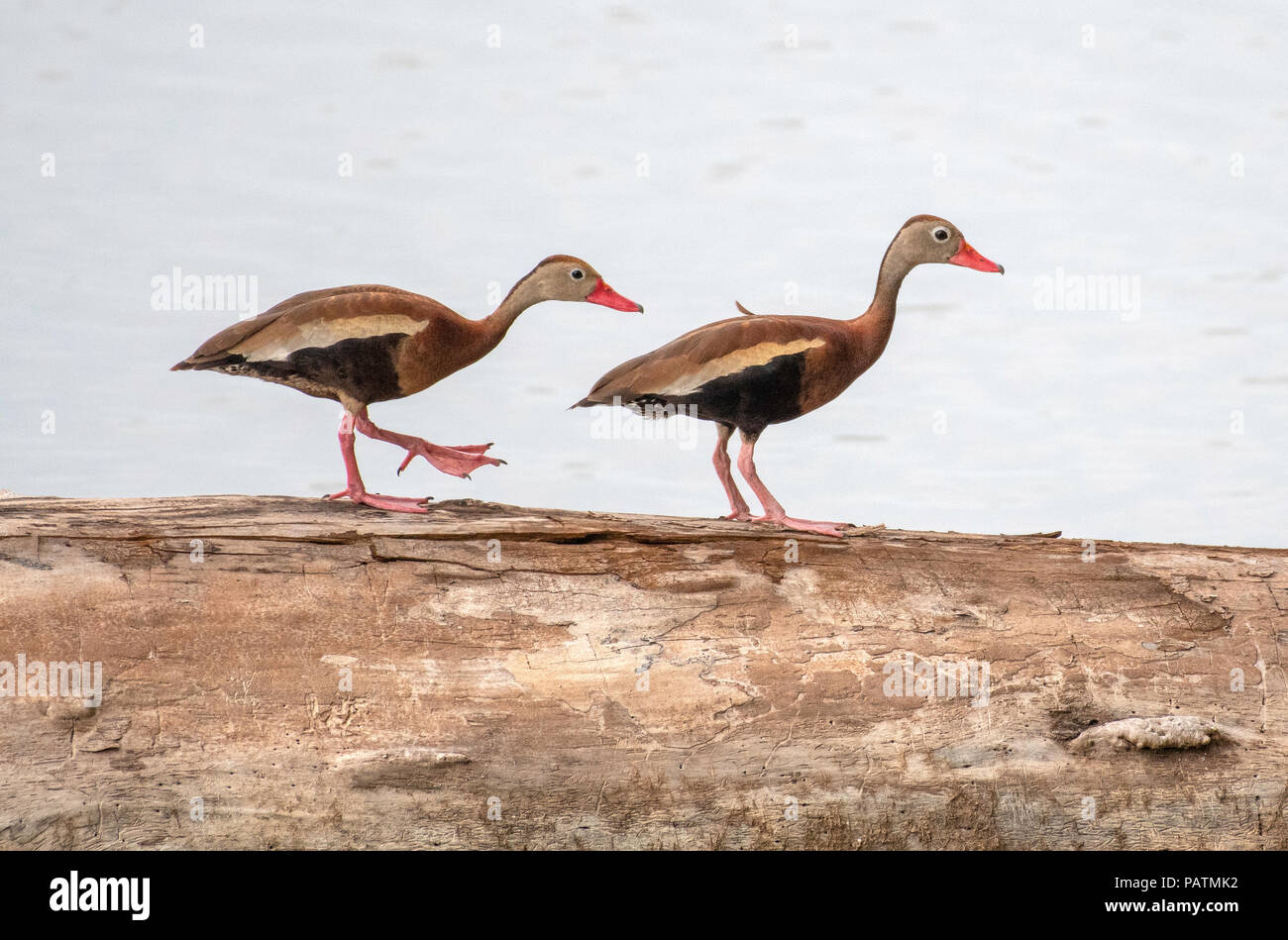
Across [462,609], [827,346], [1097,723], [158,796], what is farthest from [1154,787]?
[158,796]

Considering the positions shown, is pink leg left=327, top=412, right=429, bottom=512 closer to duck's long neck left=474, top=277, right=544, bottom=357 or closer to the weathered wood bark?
the weathered wood bark

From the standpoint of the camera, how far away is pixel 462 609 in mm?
5062

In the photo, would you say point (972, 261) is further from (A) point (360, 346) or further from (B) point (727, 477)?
(A) point (360, 346)

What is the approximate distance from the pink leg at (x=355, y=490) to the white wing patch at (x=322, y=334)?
13.8 inches

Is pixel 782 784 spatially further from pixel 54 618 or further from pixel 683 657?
pixel 54 618

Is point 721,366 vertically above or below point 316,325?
below

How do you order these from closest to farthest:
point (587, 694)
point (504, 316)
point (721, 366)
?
point (587, 694), point (721, 366), point (504, 316)

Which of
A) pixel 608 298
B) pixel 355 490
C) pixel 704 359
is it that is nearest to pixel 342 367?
pixel 355 490

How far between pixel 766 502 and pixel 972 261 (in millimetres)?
1410

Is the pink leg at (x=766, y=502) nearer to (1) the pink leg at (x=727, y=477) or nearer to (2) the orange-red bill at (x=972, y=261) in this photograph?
(1) the pink leg at (x=727, y=477)

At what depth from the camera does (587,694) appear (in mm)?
4969

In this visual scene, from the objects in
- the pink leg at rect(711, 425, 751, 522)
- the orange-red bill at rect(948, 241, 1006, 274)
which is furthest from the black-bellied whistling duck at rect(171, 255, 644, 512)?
the orange-red bill at rect(948, 241, 1006, 274)

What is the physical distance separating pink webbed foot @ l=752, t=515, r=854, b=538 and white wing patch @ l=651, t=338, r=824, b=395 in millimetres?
615

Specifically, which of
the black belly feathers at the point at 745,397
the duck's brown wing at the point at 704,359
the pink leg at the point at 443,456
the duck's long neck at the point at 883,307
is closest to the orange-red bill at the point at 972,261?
the duck's long neck at the point at 883,307
